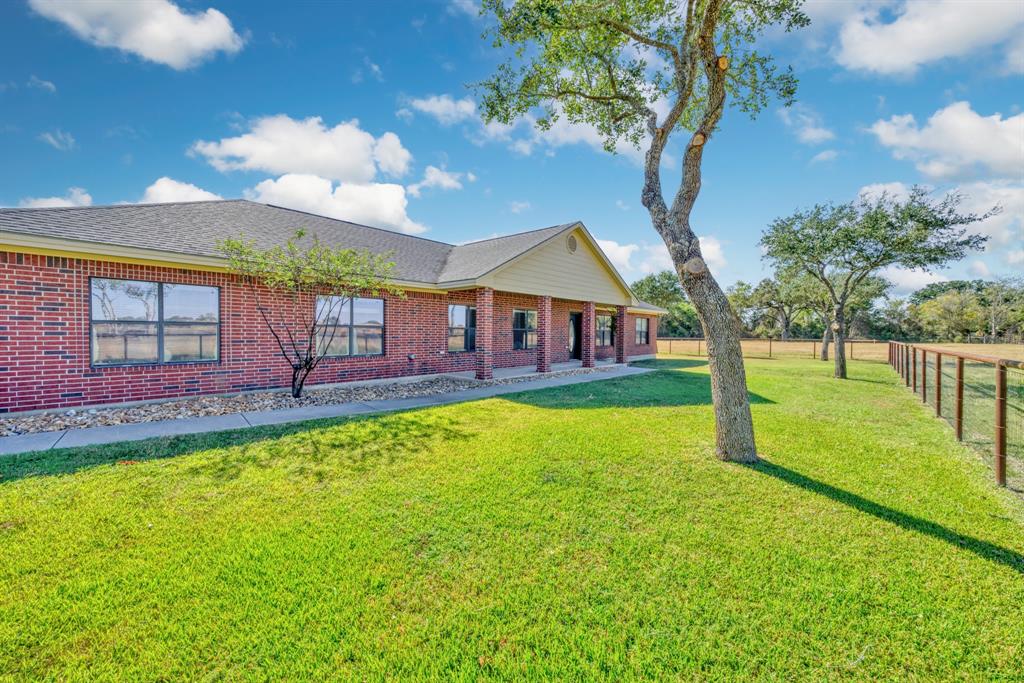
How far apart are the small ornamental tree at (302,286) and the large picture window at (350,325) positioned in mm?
28

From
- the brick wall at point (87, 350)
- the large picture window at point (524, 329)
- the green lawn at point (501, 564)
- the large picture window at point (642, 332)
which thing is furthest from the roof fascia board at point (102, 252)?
the large picture window at point (642, 332)

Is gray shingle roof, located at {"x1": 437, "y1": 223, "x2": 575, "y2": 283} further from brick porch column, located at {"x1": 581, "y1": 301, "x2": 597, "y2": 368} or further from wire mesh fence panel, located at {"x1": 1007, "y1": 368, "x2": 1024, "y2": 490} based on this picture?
wire mesh fence panel, located at {"x1": 1007, "y1": 368, "x2": 1024, "y2": 490}

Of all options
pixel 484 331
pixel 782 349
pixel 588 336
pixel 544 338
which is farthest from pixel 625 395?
pixel 782 349

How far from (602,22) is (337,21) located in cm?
674

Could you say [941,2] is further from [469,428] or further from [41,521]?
[41,521]

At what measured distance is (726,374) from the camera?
18.0 feet

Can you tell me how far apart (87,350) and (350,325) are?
16.3 feet

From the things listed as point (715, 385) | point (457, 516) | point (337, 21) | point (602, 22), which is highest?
point (337, 21)

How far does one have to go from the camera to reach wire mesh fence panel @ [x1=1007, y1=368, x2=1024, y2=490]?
17.0ft

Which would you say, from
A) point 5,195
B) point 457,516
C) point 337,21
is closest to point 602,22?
point 337,21

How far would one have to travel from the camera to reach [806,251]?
16.4m

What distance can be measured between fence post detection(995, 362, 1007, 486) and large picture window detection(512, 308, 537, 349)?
12.2 metres

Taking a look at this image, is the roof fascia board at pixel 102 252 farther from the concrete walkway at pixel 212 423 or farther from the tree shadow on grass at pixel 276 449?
the tree shadow on grass at pixel 276 449

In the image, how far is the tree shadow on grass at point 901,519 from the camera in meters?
3.23
